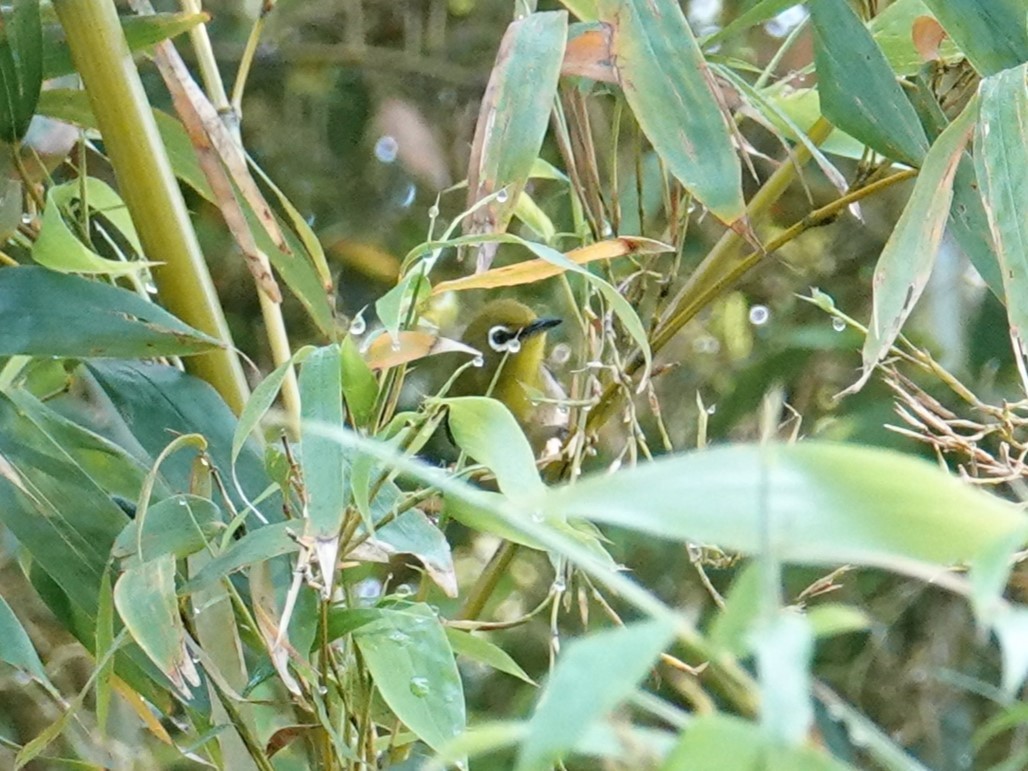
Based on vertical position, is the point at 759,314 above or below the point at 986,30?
below

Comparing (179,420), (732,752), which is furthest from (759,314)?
(732,752)

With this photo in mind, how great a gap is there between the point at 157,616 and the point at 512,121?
0.28 metres

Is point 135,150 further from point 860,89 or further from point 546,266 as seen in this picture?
point 860,89

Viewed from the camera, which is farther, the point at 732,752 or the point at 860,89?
the point at 860,89

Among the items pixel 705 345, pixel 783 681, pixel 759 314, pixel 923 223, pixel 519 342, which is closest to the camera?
pixel 783 681

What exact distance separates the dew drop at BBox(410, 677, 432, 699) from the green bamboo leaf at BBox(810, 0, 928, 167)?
0.34 meters

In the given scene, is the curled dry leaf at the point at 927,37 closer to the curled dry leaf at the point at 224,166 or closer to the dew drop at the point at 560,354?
the curled dry leaf at the point at 224,166

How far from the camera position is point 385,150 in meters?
1.90

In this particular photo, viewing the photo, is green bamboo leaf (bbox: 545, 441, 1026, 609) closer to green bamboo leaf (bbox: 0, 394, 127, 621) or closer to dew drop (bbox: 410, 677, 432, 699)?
dew drop (bbox: 410, 677, 432, 699)

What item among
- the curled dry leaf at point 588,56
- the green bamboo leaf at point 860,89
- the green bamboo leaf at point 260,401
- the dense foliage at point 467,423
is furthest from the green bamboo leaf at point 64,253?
the green bamboo leaf at point 860,89

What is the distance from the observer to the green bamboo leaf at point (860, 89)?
73cm

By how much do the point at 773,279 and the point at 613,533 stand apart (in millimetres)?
485

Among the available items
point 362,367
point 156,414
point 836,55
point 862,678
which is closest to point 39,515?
point 156,414

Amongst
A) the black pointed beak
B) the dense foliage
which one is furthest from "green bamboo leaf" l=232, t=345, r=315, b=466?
the black pointed beak
